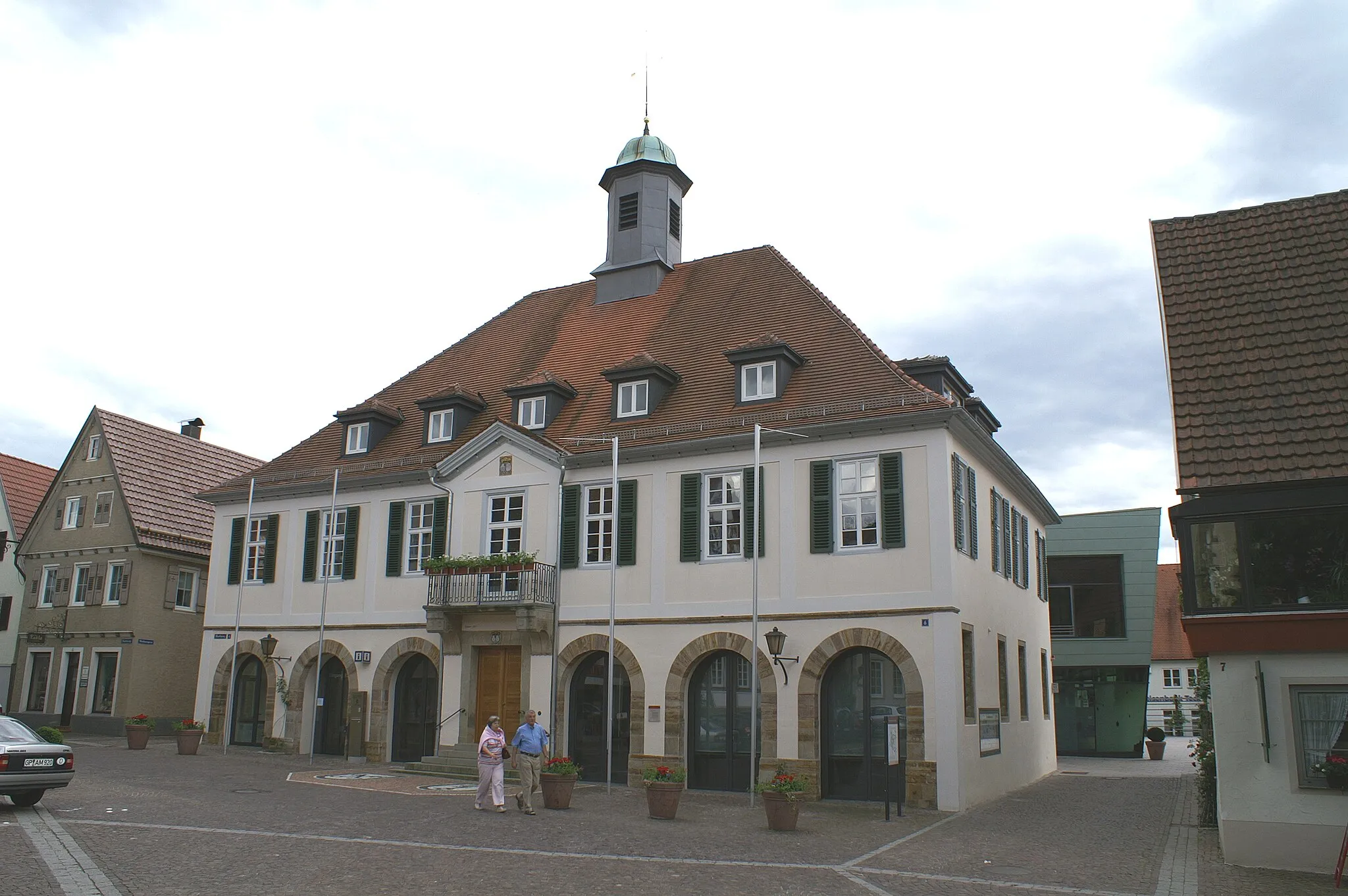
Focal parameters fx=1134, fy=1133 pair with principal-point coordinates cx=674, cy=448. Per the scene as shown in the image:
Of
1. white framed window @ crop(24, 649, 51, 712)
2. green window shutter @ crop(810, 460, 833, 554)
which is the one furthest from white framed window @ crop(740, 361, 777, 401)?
white framed window @ crop(24, 649, 51, 712)

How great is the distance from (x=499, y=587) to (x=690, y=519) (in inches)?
168

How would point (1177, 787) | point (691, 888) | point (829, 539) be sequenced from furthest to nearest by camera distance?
point (1177, 787) < point (829, 539) < point (691, 888)

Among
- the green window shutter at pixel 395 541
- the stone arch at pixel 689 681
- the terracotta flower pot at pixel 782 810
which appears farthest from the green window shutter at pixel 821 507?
the green window shutter at pixel 395 541

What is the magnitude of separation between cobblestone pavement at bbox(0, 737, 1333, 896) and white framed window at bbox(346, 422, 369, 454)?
924 centimetres

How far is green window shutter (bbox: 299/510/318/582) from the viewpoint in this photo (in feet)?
88.1

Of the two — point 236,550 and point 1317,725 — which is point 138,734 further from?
point 1317,725

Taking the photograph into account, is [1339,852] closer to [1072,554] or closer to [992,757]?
[992,757]

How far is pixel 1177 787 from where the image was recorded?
2369cm

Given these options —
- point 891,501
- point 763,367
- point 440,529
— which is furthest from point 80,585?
point 891,501

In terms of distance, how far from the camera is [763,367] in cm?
2234

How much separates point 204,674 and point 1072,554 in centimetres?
2545

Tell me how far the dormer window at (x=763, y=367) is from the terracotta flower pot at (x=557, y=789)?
8271 mm

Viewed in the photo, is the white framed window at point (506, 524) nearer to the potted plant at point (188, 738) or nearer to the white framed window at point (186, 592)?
the potted plant at point (188, 738)

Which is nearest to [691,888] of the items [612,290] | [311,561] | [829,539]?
[829,539]
